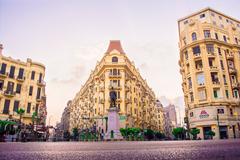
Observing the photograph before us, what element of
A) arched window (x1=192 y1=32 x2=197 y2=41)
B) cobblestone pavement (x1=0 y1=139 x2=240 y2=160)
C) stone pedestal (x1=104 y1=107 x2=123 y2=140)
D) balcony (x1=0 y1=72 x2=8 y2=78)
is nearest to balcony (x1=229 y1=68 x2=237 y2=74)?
arched window (x1=192 y1=32 x2=197 y2=41)

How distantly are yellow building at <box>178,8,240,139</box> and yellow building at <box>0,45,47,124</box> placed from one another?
2703cm

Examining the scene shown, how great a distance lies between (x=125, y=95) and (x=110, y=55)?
10.2 m

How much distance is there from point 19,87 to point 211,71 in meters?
32.7

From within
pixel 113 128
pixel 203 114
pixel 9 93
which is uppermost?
pixel 9 93

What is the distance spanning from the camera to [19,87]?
3166cm

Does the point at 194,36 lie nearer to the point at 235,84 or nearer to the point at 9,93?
the point at 235,84

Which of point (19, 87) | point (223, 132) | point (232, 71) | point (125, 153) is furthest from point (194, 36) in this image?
point (125, 153)

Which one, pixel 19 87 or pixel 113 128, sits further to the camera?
pixel 19 87

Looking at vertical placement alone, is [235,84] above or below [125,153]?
above

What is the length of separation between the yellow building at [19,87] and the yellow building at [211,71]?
2703 centimetres

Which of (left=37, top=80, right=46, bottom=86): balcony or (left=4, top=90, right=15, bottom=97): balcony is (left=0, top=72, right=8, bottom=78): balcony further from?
(left=37, top=80, right=46, bottom=86): balcony

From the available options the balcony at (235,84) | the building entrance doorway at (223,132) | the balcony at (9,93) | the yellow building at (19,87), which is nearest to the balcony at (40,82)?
the yellow building at (19,87)

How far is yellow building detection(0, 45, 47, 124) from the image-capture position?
1164 inches

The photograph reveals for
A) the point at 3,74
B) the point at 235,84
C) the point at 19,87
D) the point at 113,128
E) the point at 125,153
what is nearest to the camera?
the point at 125,153
